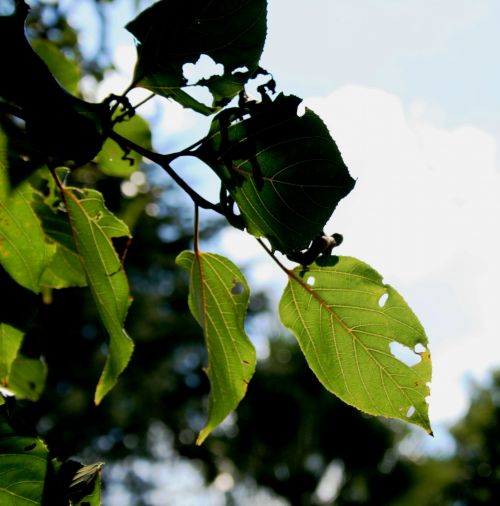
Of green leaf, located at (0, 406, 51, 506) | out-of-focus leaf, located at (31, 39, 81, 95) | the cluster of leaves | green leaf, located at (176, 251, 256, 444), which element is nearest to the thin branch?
the cluster of leaves

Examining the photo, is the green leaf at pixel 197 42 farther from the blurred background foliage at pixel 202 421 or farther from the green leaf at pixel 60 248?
the blurred background foliage at pixel 202 421

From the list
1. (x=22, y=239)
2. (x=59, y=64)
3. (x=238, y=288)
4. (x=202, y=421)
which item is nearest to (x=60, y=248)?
(x=22, y=239)

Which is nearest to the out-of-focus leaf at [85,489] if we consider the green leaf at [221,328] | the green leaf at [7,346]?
the green leaf at [221,328]

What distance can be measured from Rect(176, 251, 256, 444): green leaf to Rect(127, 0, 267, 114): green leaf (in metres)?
0.21

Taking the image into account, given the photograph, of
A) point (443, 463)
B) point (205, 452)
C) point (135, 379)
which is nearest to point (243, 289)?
point (135, 379)

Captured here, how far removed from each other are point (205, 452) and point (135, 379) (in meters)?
4.00

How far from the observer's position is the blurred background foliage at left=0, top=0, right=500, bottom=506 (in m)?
9.66

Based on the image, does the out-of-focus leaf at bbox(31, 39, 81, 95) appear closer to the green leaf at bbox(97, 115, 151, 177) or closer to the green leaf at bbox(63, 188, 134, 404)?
the green leaf at bbox(97, 115, 151, 177)

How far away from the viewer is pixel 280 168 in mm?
636

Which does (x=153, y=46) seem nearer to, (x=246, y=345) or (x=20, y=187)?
(x=20, y=187)

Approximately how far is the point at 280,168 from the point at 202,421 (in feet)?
45.8

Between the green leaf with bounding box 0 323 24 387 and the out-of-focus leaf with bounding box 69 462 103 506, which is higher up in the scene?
the green leaf with bounding box 0 323 24 387

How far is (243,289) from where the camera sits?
2.56 ft

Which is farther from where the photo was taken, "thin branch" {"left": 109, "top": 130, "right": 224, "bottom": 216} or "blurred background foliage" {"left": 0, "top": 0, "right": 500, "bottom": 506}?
"blurred background foliage" {"left": 0, "top": 0, "right": 500, "bottom": 506}
